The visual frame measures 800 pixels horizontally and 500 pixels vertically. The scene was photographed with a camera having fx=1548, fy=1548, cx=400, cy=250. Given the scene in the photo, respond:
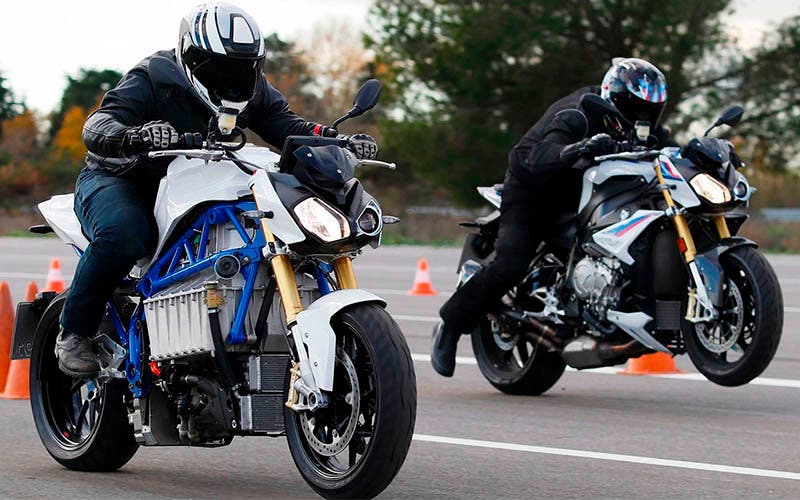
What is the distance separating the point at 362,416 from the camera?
554 centimetres

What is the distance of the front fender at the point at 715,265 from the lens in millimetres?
8297

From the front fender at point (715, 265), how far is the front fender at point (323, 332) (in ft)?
10.9

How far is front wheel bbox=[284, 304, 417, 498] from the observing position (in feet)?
17.2

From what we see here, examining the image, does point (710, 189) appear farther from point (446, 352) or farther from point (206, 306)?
point (206, 306)

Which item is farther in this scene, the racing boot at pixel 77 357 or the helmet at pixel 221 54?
the racing boot at pixel 77 357

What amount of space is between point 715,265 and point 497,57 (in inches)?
1254

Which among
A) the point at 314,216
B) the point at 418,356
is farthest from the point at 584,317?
the point at 314,216

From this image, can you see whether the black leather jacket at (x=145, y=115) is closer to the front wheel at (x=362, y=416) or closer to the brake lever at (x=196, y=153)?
the brake lever at (x=196, y=153)

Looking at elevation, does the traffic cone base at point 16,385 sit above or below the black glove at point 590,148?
below

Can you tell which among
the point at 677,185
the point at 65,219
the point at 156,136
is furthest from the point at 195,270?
the point at 677,185

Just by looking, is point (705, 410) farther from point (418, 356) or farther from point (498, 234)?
point (418, 356)

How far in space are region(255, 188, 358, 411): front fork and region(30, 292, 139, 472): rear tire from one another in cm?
120

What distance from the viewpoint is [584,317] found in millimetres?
8914

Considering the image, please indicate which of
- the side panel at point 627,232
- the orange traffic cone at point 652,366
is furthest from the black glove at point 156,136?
the orange traffic cone at point 652,366
